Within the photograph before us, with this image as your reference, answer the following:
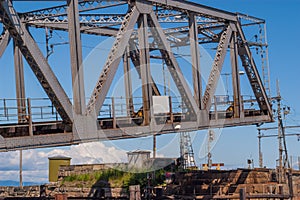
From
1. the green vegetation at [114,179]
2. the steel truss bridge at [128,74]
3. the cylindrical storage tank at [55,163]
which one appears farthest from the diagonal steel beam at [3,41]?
the cylindrical storage tank at [55,163]

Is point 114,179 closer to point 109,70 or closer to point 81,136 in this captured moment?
point 109,70

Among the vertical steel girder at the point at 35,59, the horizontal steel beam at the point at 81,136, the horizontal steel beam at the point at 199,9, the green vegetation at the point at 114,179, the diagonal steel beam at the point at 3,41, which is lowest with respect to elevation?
the green vegetation at the point at 114,179

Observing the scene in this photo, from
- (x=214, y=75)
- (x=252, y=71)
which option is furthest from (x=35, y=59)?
(x=252, y=71)

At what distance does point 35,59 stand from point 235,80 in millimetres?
14107

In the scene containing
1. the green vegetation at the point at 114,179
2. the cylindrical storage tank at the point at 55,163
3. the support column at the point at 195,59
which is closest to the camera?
the support column at the point at 195,59

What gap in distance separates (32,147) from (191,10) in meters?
10.5

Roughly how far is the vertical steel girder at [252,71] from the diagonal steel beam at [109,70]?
981 cm

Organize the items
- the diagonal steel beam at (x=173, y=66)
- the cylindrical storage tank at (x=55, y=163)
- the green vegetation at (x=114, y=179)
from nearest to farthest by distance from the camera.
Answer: the diagonal steel beam at (x=173, y=66)
the green vegetation at (x=114, y=179)
the cylindrical storage tank at (x=55, y=163)

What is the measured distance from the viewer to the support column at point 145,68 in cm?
2189

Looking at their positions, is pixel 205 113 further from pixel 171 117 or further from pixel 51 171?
pixel 51 171

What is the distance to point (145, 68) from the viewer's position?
22203 mm

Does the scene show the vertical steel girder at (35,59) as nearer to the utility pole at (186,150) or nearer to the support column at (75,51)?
the support column at (75,51)

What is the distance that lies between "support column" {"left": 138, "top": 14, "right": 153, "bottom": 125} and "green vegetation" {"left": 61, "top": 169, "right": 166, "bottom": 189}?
1369 cm

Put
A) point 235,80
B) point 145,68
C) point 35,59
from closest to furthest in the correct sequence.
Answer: point 35,59 → point 145,68 → point 235,80
